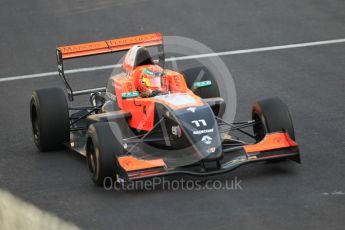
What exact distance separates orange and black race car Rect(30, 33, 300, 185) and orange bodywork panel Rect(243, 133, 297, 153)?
1cm

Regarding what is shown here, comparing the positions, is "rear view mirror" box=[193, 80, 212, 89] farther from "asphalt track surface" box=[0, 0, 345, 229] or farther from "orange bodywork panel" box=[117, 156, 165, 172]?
"orange bodywork panel" box=[117, 156, 165, 172]

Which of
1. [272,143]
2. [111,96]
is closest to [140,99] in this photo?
[111,96]

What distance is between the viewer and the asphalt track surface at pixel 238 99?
10.5 m

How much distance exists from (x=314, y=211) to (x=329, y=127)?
402 cm

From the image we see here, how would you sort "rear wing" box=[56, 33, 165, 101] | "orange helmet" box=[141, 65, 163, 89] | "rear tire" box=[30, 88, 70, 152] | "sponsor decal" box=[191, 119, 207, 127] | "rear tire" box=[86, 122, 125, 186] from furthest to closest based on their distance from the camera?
"rear wing" box=[56, 33, 165, 101] → "rear tire" box=[30, 88, 70, 152] → "orange helmet" box=[141, 65, 163, 89] → "sponsor decal" box=[191, 119, 207, 127] → "rear tire" box=[86, 122, 125, 186]

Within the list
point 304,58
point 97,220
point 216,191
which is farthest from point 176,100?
point 304,58

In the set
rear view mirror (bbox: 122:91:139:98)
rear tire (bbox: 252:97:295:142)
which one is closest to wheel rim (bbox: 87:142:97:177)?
rear view mirror (bbox: 122:91:139:98)

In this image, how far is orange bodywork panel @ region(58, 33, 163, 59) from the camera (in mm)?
14375

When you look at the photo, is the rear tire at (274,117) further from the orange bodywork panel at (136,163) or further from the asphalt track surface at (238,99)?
the orange bodywork panel at (136,163)

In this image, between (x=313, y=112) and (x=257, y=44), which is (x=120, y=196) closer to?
(x=313, y=112)

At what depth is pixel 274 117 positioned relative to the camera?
40.1 feet

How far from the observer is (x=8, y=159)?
13.6 m

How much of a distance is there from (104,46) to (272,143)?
3.81m

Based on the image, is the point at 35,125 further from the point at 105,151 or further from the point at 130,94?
the point at 105,151
